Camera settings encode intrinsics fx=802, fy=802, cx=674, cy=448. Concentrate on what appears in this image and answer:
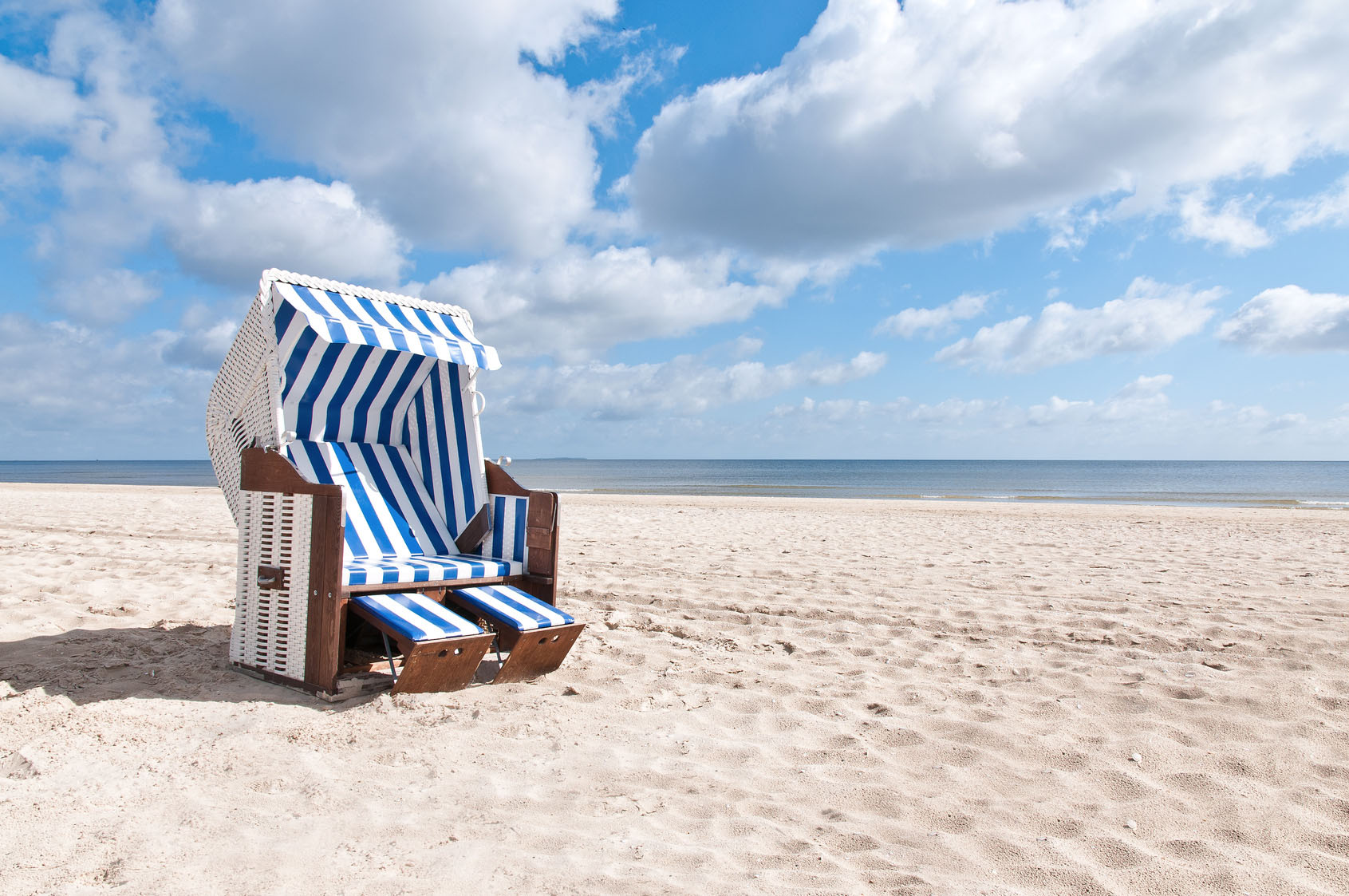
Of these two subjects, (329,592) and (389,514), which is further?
(389,514)

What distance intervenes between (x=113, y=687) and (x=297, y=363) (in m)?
1.88

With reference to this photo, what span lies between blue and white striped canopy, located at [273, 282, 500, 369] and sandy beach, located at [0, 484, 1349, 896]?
5.82 feet

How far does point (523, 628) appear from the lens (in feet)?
12.5

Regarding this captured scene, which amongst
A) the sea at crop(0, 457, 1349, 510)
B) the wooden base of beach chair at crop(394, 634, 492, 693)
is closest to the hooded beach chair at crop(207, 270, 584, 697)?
the wooden base of beach chair at crop(394, 634, 492, 693)

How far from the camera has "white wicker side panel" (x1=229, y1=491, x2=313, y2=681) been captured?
372cm

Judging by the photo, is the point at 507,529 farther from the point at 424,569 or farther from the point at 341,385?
the point at 341,385

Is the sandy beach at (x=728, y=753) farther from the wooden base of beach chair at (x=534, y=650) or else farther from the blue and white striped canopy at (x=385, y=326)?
the blue and white striped canopy at (x=385, y=326)

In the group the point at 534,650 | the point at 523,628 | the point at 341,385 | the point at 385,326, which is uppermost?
the point at 385,326

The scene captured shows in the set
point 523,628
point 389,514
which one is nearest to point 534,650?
point 523,628

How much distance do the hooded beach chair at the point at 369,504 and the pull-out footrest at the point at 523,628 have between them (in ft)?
0.04

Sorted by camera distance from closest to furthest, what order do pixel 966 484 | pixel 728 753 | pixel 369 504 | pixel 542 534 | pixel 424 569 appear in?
pixel 728 753
pixel 424 569
pixel 542 534
pixel 369 504
pixel 966 484

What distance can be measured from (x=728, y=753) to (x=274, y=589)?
7.52 feet

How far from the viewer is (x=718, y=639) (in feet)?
16.1

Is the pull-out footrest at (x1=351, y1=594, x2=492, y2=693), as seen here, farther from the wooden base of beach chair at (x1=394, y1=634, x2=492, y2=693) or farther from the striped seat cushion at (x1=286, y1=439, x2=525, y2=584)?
the striped seat cushion at (x1=286, y1=439, x2=525, y2=584)
